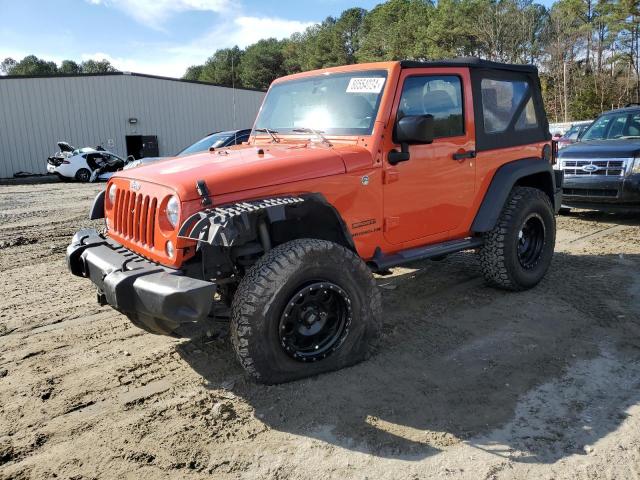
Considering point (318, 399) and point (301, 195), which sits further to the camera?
point (301, 195)

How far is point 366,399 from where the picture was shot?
3.35 meters

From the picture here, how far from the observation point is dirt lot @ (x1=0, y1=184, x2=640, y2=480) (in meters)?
2.78

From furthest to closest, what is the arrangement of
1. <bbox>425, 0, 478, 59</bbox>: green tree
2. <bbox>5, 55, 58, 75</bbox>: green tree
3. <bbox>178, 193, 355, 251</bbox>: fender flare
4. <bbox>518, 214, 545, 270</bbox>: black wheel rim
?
<bbox>5, 55, 58, 75</bbox>: green tree → <bbox>425, 0, 478, 59</bbox>: green tree → <bbox>518, 214, 545, 270</bbox>: black wheel rim → <bbox>178, 193, 355, 251</bbox>: fender flare

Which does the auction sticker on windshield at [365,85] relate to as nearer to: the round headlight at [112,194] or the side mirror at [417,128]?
the side mirror at [417,128]

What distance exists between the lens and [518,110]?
5234 mm

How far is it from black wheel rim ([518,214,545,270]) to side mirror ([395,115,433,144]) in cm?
205

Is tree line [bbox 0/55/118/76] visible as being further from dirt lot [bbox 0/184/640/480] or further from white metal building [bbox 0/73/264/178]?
dirt lot [bbox 0/184/640/480]

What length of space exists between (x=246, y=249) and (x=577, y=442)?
7.31ft

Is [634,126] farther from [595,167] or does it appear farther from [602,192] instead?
[602,192]

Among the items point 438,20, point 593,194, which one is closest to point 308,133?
point 593,194

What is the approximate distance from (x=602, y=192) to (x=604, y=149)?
70 centimetres

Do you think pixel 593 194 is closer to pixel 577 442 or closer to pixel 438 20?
pixel 577 442

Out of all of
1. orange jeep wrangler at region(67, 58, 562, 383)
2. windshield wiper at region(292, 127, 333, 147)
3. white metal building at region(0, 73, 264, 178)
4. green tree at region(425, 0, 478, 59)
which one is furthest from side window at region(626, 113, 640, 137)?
green tree at region(425, 0, 478, 59)


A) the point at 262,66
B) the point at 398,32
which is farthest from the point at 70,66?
the point at 398,32
